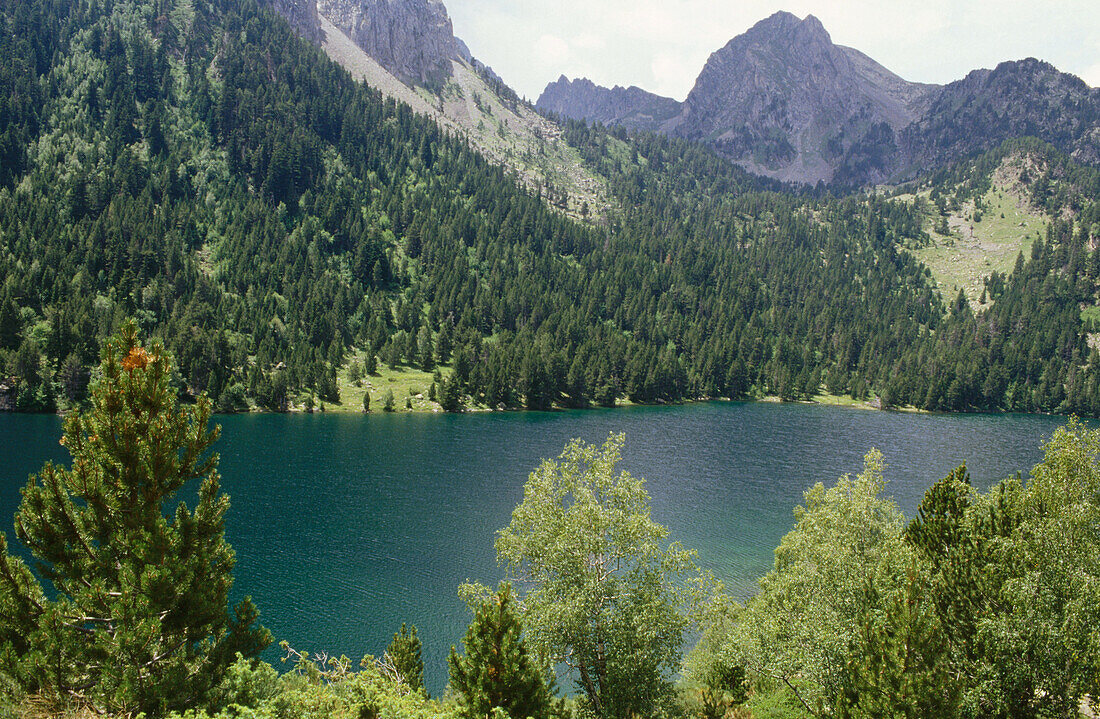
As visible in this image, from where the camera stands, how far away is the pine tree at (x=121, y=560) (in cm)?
1538

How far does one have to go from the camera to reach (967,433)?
5615 inches

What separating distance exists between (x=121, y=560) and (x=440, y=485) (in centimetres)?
6558

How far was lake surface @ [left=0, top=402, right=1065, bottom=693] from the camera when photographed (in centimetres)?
4897

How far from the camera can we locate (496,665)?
1962cm

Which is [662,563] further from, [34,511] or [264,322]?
[264,322]

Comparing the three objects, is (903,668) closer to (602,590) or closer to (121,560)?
(602,590)

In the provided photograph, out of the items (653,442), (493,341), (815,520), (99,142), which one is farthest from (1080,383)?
(99,142)

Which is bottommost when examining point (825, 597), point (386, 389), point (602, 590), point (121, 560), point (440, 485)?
point (440, 485)

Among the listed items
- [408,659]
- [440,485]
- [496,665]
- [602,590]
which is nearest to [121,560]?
[496,665]

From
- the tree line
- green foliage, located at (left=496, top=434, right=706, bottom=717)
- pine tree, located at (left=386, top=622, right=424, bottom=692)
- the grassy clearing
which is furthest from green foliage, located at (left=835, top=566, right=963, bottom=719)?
the grassy clearing

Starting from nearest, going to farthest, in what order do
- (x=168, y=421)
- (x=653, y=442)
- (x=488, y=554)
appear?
(x=168, y=421)
(x=488, y=554)
(x=653, y=442)

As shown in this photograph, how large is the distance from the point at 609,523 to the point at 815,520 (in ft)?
46.5

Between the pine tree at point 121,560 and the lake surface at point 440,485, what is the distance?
25.0 m

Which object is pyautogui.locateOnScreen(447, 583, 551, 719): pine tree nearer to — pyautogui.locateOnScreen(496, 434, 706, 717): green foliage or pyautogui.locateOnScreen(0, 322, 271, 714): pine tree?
pyautogui.locateOnScreen(496, 434, 706, 717): green foliage
